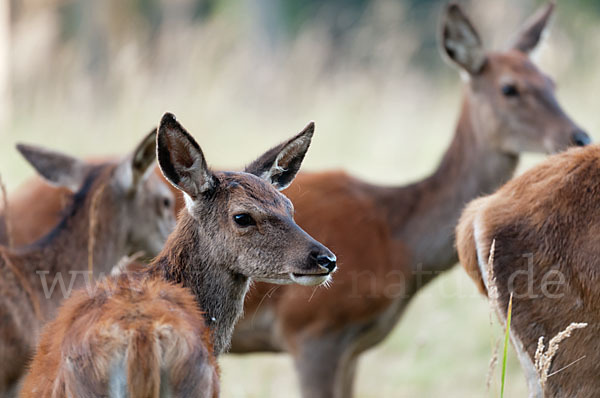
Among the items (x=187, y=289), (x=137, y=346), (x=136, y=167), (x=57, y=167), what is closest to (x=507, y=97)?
(x=136, y=167)

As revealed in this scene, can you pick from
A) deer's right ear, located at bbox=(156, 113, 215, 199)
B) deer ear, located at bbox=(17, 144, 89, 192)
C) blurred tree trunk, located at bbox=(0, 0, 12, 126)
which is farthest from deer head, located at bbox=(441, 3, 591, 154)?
blurred tree trunk, located at bbox=(0, 0, 12, 126)

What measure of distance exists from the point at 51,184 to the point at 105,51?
10779 millimetres

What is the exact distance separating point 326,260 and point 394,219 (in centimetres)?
290

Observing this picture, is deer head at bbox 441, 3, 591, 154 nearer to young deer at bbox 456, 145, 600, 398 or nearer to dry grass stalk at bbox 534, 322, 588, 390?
young deer at bbox 456, 145, 600, 398

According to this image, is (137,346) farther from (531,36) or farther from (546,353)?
(531,36)

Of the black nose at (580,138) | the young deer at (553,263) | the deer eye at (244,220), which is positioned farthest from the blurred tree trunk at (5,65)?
the young deer at (553,263)

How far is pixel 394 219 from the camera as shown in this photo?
6.39m

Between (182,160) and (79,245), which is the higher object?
(182,160)

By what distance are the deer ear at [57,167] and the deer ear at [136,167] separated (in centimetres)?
34

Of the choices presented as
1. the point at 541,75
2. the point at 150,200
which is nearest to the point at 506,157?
the point at 541,75

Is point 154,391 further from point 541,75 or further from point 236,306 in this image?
point 541,75

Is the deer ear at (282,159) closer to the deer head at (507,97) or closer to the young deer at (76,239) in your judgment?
the young deer at (76,239)

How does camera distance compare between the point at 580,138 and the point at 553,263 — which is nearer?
the point at 553,263

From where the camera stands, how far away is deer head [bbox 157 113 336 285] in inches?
142
